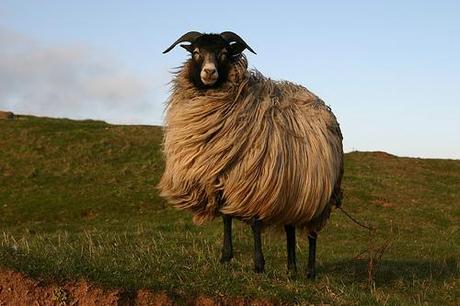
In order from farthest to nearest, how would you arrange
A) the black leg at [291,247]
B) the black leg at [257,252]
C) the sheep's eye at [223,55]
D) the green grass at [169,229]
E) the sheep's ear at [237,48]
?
the black leg at [291,247]
the sheep's ear at [237,48]
the sheep's eye at [223,55]
the black leg at [257,252]
the green grass at [169,229]

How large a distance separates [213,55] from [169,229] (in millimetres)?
10263

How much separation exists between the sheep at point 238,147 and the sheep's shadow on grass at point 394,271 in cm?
235

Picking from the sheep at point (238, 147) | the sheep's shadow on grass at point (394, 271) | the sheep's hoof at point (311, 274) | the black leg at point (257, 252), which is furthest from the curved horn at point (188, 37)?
the sheep's shadow on grass at point (394, 271)

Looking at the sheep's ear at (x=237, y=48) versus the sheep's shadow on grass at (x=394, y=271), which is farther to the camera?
the sheep's shadow on grass at (x=394, y=271)

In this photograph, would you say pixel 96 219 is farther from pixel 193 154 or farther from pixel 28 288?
pixel 28 288

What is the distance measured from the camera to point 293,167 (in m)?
8.79

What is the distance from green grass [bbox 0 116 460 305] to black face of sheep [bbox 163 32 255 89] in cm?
249

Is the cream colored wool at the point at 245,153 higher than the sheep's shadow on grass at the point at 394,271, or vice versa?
the cream colored wool at the point at 245,153

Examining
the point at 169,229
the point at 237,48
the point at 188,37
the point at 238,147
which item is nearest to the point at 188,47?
the point at 188,37

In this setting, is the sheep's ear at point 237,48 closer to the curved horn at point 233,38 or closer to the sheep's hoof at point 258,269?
the curved horn at point 233,38

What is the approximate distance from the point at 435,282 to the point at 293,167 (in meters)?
4.30

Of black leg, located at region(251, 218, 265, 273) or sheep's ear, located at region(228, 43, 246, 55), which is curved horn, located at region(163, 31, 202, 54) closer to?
sheep's ear, located at region(228, 43, 246, 55)

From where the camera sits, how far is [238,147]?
335 inches

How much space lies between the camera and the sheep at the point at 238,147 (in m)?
8.47
